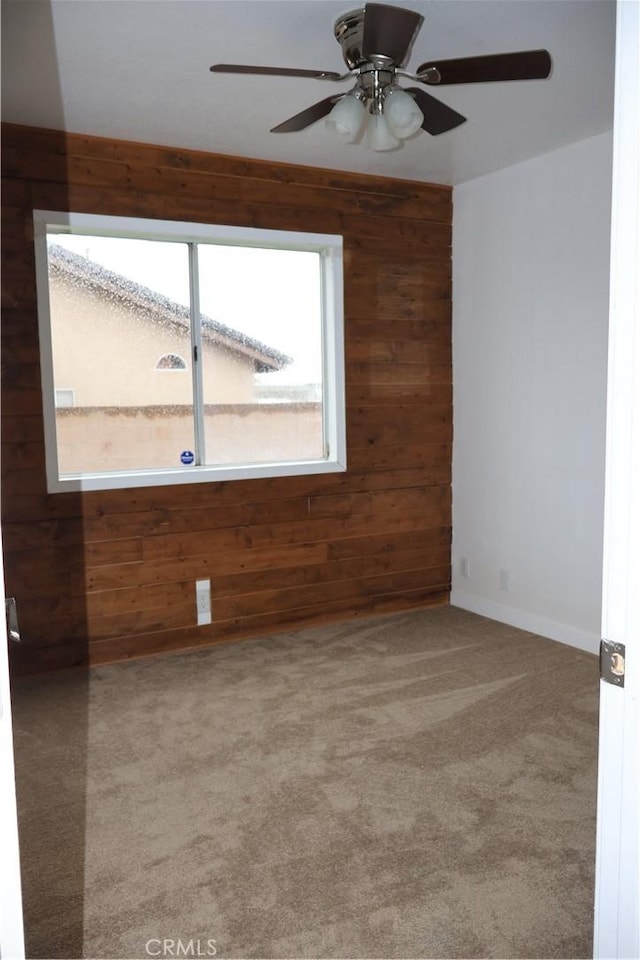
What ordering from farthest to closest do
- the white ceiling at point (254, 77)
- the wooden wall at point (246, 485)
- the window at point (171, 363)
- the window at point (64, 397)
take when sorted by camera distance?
the window at point (171, 363) → the window at point (64, 397) → the wooden wall at point (246, 485) → the white ceiling at point (254, 77)

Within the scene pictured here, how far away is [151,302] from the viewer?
3.88 meters

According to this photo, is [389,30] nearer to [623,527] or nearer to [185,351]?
[623,527]

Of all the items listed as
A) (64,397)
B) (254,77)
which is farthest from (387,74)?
(64,397)

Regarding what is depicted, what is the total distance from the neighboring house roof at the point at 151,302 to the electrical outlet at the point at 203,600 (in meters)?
1.21

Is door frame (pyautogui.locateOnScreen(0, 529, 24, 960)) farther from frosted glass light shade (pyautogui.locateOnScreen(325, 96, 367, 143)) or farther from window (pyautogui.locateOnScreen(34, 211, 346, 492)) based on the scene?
window (pyautogui.locateOnScreen(34, 211, 346, 492))

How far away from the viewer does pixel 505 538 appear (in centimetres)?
440

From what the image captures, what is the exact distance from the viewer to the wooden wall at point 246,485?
11.5ft

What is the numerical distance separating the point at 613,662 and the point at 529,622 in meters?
3.28

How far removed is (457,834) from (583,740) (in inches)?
33.1

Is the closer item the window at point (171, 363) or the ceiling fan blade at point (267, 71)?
the ceiling fan blade at point (267, 71)

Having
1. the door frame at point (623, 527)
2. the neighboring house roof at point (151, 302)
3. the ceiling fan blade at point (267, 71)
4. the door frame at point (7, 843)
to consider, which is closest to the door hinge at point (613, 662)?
the door frame at point (623, 527)

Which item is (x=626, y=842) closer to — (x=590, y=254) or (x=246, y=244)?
(x=590, y=254)

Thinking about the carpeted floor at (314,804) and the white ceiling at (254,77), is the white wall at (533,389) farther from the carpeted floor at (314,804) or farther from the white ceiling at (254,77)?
the carpeted floor at (314,804)

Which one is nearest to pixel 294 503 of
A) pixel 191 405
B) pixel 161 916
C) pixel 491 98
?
pixel 191 405
